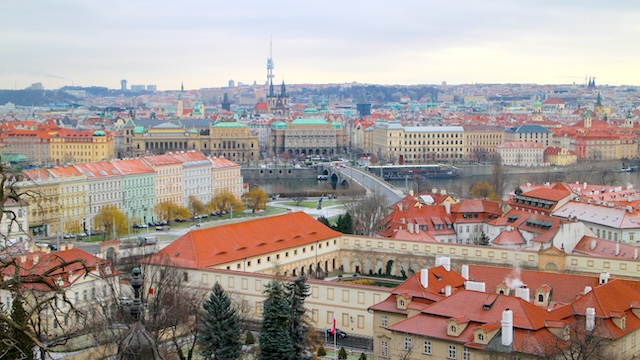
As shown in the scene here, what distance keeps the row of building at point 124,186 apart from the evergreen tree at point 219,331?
23.8 m

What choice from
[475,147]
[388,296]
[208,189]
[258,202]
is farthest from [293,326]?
[475,147]

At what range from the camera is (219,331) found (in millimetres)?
21484

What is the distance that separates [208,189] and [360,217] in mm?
17840

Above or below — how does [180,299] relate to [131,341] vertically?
below

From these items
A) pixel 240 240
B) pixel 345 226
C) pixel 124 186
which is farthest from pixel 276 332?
pixel 124 186

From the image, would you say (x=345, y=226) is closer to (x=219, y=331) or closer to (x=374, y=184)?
(x=219, y=331)

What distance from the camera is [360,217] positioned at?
4816 cm

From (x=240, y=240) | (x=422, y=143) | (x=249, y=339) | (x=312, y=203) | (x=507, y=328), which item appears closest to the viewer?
(x=507, y=328)

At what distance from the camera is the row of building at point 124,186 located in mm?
48781

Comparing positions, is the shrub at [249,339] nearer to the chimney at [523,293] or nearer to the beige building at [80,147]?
the chimney at [523,293]

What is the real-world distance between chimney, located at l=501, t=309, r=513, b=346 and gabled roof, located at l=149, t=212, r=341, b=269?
11992mm

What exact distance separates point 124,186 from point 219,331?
116ft

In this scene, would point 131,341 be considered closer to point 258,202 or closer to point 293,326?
point 293,326

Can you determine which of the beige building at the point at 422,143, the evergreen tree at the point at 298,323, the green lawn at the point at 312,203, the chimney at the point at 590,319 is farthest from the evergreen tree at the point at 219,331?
the beige building at the point at 422,143
